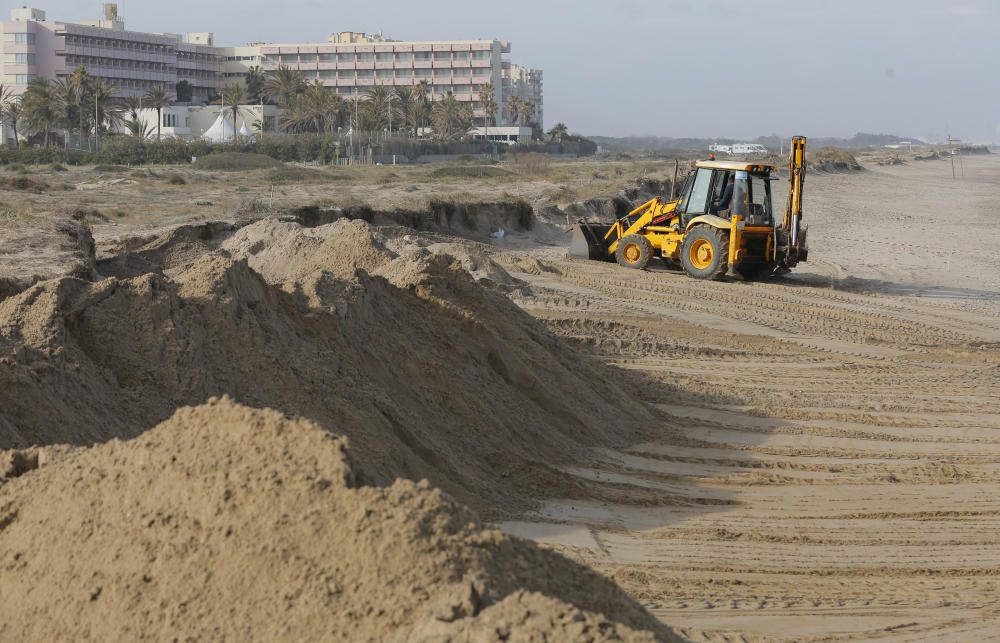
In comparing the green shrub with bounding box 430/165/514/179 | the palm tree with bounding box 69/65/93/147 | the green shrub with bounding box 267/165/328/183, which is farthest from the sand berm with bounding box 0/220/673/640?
the palm tree with bounding box 69/65/93/147

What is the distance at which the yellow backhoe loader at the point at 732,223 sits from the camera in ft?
64.6

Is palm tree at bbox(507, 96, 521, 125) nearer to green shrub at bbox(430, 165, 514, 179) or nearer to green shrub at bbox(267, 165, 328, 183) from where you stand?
green shrub at bbox(430, 165, 514, 179)

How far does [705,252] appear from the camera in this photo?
66.7ft

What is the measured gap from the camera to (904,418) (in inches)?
476

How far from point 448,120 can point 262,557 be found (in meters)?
95.2

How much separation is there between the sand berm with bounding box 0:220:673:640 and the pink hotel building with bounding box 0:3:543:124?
3455 inches

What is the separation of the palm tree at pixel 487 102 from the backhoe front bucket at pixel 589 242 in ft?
284

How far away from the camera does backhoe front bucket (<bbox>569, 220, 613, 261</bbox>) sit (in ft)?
73.8

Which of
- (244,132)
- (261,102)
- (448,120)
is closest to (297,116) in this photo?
(244,132)

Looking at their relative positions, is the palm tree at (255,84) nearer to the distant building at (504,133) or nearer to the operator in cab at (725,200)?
the distant building at (504,133)

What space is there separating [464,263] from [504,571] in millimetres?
14008

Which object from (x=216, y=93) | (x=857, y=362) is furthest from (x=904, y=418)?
(x=216, y=93)

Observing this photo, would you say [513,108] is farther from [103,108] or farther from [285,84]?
[103,108]

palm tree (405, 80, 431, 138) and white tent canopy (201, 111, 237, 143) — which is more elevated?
palm tree (405, 80, 431, 138)
